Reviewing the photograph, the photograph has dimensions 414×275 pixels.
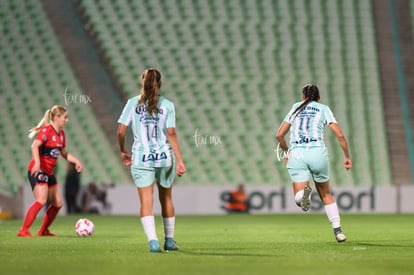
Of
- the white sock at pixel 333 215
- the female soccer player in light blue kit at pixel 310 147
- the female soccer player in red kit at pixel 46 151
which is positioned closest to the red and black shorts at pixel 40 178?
the female soccer player in red kit at pixel 46 151

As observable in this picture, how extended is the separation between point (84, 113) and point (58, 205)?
45.6 ft

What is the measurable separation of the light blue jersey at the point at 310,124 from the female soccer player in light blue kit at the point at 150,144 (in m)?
2.01

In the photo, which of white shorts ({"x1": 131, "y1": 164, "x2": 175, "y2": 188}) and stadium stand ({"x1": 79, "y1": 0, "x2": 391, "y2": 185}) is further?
stadium stand ({"x1": 79, "y1": 0, "x2": 391, "y2": 185})

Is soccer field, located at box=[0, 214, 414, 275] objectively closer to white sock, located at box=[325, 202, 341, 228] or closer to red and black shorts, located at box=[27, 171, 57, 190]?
white sock, located at box=[325, 202, 341, 228]

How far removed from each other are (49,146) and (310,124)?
3592mm

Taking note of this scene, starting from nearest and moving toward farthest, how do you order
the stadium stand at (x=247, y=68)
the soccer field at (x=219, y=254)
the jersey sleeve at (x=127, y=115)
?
the soccer field at (x=219, y=254)
the jersey sleeve at (x=127, y=115)
the stadium stand at (x=247, y=68)

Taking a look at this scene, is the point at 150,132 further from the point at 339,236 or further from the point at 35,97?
the point at 35,97

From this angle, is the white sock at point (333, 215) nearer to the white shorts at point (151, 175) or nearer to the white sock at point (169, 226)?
the white sock at point (169, 226)

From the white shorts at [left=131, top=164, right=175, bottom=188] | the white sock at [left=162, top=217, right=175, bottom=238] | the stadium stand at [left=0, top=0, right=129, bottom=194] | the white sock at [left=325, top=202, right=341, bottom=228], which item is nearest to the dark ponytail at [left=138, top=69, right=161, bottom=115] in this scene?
the white shorts at [left=131, top=164, right=175, bottom=188]

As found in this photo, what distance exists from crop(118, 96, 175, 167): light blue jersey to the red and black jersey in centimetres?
327

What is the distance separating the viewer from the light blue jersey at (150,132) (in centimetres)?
841

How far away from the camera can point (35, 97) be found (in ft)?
85.2

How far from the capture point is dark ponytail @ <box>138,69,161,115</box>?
27.3 feet

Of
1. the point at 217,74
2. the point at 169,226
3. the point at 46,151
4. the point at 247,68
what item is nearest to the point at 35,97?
the point at 217,74
